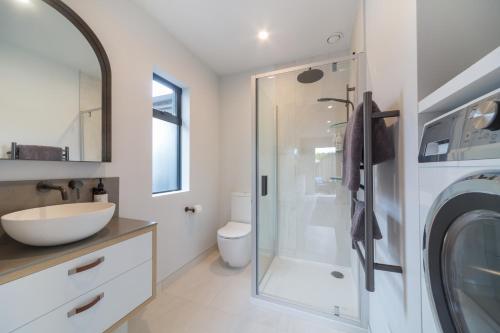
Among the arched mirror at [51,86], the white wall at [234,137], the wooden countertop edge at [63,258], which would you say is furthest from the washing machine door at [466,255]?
the white wall at [234,137]

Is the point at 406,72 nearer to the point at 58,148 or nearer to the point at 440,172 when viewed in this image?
the point at 440,172

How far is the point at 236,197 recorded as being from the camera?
246 centimetres

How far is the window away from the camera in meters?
1.90

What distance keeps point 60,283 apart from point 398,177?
1409 mm

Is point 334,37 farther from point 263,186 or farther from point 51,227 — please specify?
point 51,227

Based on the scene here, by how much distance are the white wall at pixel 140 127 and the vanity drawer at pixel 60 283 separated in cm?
59

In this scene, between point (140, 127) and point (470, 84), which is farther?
point (140, 127)

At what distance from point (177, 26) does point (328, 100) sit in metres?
A: 1.66

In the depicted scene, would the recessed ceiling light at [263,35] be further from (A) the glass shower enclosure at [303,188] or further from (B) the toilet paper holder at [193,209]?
(B) the toilet paper holder at [193,209]

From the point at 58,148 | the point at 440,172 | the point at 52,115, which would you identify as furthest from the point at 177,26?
the point at 440,172

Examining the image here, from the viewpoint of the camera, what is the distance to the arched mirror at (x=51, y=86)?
92cm

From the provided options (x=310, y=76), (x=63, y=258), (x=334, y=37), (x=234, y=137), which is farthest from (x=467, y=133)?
(x=234, y=137)

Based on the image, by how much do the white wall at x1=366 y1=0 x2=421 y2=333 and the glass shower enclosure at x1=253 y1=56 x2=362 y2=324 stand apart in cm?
64

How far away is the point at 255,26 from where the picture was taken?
1.78 m
